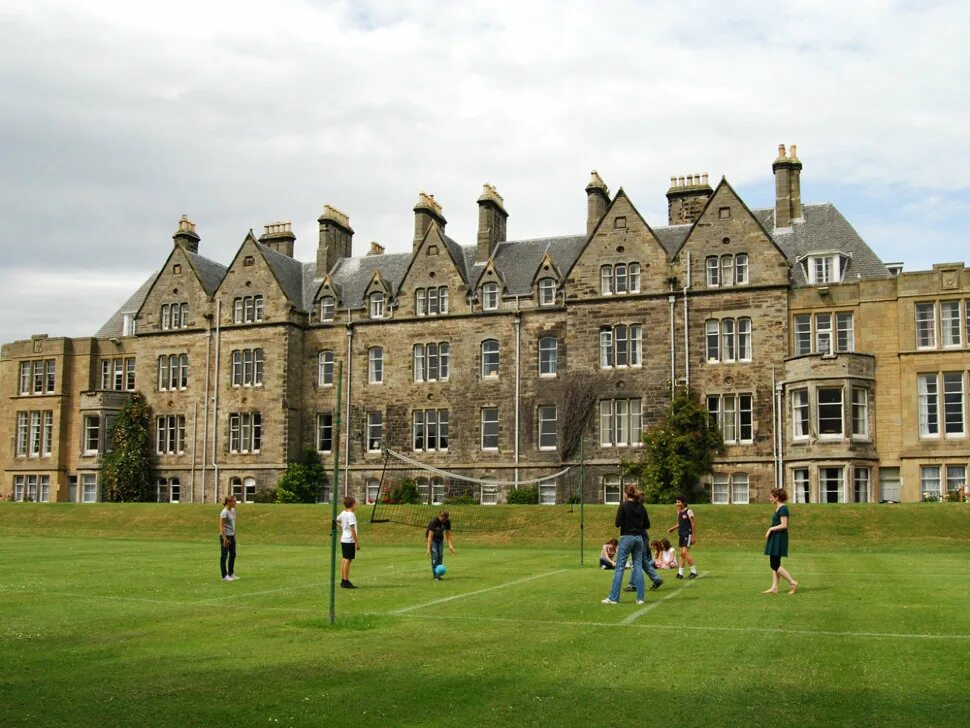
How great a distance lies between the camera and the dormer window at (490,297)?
184 feet

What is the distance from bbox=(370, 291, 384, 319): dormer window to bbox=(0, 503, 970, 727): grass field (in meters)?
31.1

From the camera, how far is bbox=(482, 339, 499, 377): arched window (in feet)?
182

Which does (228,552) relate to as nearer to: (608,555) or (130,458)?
(608,555)

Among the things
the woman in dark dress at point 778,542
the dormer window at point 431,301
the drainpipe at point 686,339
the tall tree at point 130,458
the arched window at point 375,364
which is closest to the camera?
the woman in dark dress at point 778,542

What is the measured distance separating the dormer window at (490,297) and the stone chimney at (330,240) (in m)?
12.0

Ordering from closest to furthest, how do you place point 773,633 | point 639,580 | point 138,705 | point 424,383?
point 138,705, point 773,633, point 639,580, point 424,383

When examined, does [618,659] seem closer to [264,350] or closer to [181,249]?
[264,350]

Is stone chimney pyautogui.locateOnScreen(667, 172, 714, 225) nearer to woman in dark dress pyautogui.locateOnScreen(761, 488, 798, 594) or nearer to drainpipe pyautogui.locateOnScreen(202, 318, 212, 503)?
drainpipe pyautogui.locateOnScreen(202, 318, 212, 503)

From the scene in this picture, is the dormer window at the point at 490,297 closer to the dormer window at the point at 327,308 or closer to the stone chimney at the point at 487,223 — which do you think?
the stone chimney at the point at 487,223

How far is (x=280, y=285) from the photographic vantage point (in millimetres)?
59406

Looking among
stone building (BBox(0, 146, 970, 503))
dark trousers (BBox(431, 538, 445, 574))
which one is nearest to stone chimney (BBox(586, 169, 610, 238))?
stone building (BBox(0, 146, 970, 503))

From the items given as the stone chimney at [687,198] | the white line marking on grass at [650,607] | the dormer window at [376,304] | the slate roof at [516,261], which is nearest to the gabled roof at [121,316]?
the slate roof at [516,261]

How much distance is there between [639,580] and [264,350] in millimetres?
43626

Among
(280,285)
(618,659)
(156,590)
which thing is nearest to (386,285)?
(280,285)
